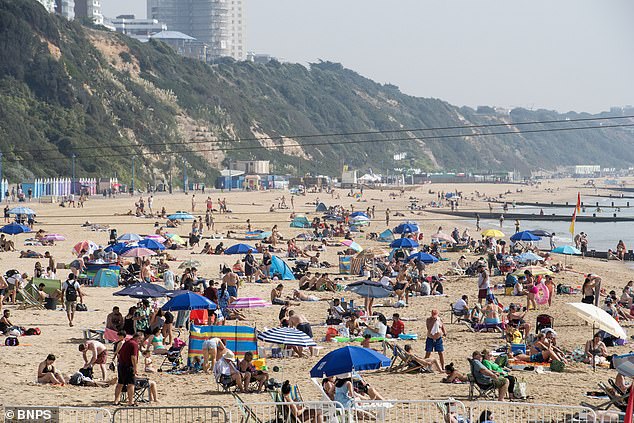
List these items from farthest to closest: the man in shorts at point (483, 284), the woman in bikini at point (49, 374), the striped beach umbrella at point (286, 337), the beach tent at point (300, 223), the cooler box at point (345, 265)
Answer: the beach tent at point (300, 223) < the cooler box at point (345, 265) < the man in shorts at point (483, 284) < the striped beach umbrella at point (286, 337) < the woman in bikini at point (49, 374)

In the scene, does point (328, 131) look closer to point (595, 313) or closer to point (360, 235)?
point (360, 235)

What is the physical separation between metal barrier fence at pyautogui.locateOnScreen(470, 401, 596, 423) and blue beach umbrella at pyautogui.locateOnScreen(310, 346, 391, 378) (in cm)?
139

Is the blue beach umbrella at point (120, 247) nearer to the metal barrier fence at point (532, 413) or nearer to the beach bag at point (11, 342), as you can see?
the beach bag at point (11, 342)

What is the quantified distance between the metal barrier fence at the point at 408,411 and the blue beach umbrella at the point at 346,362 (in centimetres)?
76

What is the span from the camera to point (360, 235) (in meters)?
44.0

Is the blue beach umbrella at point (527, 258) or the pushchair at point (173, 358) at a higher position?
the blue beach umbrella at point (527, 258)

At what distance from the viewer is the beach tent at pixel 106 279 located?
79.2ft

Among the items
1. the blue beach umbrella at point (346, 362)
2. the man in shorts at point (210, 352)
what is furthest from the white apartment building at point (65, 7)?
the blue beach umbrella at point (346, 362)

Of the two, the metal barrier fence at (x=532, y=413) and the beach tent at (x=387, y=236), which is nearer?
the metal barrier fence at (x=532, y=413)

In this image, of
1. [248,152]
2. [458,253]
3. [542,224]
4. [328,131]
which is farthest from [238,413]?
[328,131]

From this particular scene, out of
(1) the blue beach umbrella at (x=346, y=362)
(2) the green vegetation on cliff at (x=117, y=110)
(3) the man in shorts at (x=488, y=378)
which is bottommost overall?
(3) the man in shorts at (x=488, y=378)

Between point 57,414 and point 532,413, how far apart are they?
519cm

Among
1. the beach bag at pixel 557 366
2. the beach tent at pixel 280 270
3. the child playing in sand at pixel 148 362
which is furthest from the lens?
the beach tent at pixel 280 270

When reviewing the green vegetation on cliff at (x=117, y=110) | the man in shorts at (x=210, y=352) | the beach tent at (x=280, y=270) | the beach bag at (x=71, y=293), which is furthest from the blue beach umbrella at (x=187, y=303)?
the green vegetation on cliff at (x=117, y=110)
